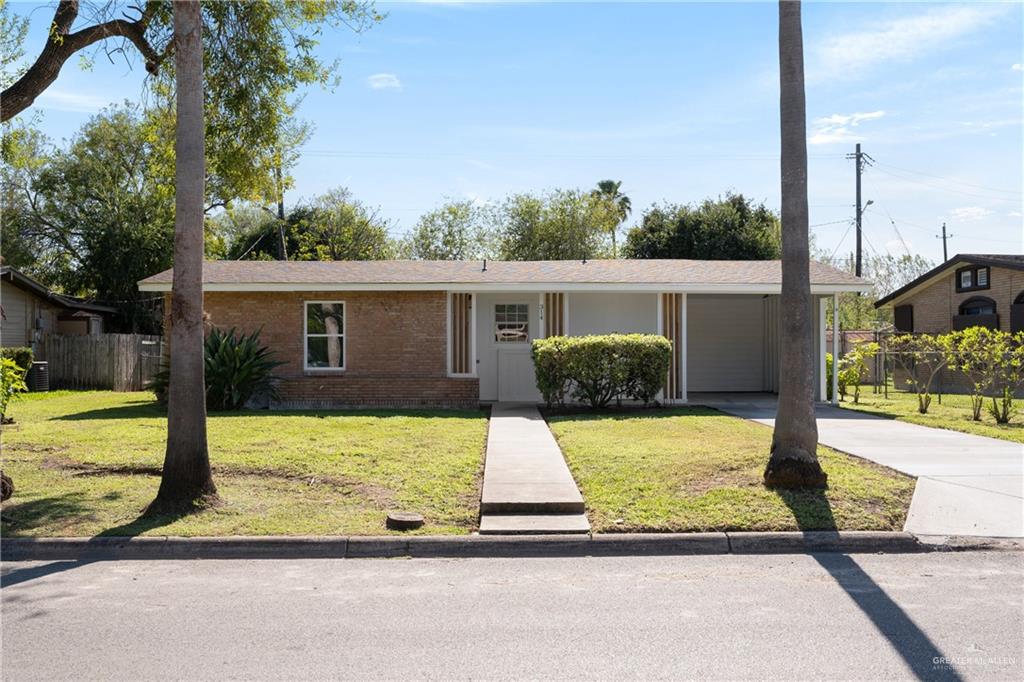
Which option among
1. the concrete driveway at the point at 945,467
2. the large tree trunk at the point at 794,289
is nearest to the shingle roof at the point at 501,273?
the concrete driveway at the point at 945,467

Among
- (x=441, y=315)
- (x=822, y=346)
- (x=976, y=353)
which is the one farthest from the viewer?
(x=822, y=346)

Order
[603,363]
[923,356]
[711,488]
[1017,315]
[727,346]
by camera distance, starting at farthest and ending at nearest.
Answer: [1017,315] < [727,346] < [923,356] < [603,363] < [711,488]

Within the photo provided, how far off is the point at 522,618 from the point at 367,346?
13.4 m

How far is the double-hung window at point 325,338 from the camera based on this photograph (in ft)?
60.2

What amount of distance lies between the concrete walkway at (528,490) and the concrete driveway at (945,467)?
10.1 feet

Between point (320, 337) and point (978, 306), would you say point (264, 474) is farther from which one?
A: point (978, 306)

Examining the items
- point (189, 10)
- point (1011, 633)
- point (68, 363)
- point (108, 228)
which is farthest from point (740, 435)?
point (108, 228)

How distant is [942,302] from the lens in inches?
1050

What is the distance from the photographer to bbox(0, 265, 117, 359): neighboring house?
25.3m

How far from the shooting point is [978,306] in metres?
24.9

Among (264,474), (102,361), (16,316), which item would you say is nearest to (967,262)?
(264,474)

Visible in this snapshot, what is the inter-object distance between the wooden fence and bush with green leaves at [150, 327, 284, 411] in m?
8.27

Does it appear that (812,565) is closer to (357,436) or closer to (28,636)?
(28,636)

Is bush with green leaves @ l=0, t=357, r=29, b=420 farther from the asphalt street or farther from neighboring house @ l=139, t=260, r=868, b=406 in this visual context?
neighboring house @ l=139, t=260, r=868, b=406
